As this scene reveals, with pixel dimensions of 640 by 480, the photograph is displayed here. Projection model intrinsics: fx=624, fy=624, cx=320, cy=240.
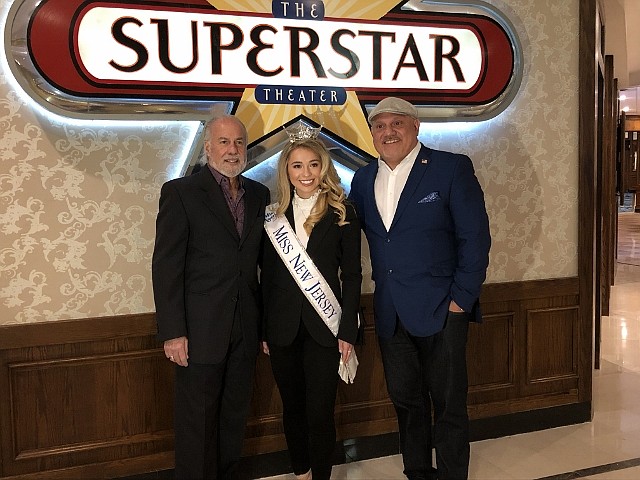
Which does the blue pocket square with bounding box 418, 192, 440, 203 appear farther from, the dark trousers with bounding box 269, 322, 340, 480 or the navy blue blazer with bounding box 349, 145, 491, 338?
the dark trousers with bounding box 269, 322, 340, 480

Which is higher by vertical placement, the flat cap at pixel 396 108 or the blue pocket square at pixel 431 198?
the flat cap at pixel 396 108

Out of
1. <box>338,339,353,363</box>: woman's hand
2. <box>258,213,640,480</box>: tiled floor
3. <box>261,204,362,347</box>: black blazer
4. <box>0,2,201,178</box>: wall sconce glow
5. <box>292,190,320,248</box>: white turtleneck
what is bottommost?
<box>258,213,640,480</box>: tiled floor

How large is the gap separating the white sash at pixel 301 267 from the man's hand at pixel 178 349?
438 mm

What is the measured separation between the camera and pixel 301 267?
7.18 ft

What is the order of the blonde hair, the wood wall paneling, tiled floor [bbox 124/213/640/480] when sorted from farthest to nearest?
tiled floor [bbox 124/213/640/480] → the wood wall paneling → the blonde hair

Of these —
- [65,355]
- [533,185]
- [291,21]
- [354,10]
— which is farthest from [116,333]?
[533,185]

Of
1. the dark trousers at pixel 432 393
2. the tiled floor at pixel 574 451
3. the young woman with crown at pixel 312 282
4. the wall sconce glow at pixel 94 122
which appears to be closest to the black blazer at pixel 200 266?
the young woman with crown at pixel 312 282

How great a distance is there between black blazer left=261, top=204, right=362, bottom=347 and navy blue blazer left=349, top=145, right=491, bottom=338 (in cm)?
13

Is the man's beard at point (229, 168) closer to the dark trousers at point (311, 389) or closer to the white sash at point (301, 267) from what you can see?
the white sash at point (301, 267)

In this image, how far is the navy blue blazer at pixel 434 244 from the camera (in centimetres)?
219

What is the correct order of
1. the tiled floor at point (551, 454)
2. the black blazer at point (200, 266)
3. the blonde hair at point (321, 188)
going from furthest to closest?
the tiled floor at point (551, 454), the blonde hair at point (321, 188), the black blazer at point (200, 266)

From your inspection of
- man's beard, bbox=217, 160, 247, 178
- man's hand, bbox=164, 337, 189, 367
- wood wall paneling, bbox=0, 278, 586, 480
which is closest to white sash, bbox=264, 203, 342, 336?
man's beard, bbox=217, 160, 247, 178

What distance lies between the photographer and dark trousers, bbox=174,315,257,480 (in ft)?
7.09

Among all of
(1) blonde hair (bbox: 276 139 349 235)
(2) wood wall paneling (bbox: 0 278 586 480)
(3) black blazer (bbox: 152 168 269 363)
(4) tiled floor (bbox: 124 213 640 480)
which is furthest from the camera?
(4) tiled floor (bbox: 124 213 640 480)
